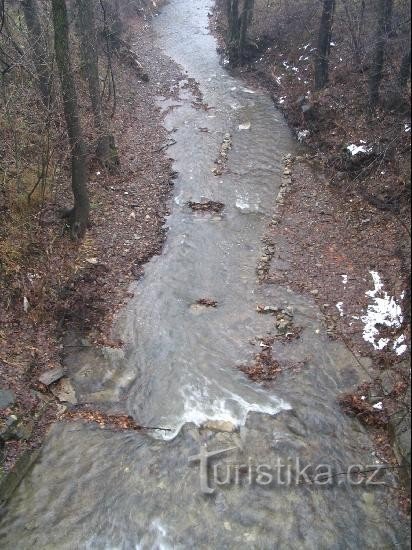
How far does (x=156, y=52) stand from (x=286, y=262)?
21.7 metres

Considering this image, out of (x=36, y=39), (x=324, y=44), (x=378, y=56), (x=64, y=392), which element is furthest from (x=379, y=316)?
(x=36, y=39)

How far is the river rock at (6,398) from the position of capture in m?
7.97

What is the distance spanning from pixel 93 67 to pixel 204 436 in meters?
11.5

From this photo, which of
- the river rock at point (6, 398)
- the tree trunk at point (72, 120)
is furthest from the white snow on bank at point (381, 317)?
the tree trunk at point (72, 120)

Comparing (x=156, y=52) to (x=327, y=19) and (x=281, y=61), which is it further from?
(x=327, y=19)

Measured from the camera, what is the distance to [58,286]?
1051cm

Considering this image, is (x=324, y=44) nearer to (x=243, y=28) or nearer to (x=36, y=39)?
(x=243, y=28)

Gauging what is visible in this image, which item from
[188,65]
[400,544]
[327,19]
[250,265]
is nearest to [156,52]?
[188,65]

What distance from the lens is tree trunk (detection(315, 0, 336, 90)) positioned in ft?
55.7

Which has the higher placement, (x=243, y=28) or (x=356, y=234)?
(x=243, y=28)

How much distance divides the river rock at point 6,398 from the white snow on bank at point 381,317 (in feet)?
21.9

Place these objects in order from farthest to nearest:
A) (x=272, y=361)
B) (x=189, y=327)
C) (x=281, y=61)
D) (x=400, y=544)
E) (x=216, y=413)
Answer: (x=281, y=61) < (x=189, y=327) < (x=272, y=361) < (x=216, y=413) < (x=400, y=544)

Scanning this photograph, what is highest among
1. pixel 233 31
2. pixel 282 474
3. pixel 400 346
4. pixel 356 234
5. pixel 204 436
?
pixel 233 31

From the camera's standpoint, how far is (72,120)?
11.3 m
